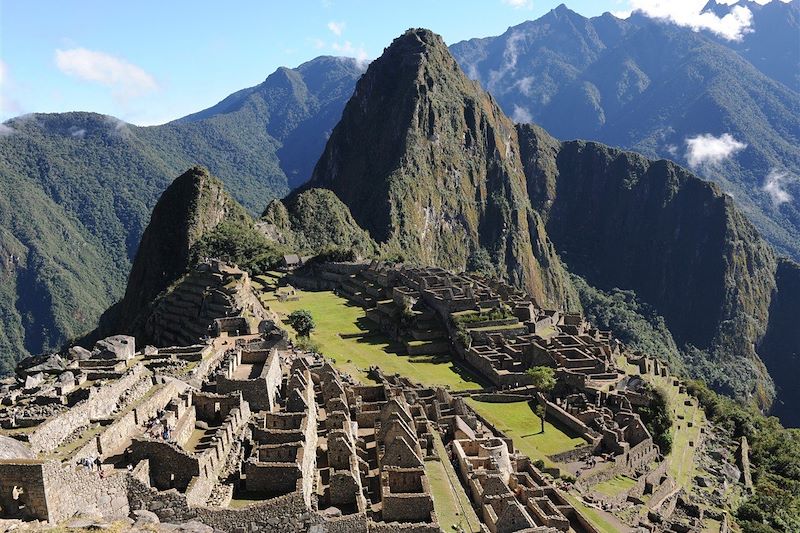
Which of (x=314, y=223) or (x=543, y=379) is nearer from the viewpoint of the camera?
(x=543, y=379)

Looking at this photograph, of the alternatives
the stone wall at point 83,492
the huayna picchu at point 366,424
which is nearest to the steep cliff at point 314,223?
the huayna picchu at point 366,424

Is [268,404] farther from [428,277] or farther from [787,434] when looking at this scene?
[787,434]

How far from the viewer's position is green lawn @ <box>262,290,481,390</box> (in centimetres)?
5962

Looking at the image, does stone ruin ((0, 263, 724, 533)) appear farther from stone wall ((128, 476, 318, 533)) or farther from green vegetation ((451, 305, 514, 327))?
green vegetation ((451, 305, 514, 327))

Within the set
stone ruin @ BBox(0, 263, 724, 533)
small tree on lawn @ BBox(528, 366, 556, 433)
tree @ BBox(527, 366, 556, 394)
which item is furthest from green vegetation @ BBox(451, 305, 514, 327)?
stone ruin @ BBox(0, 263, 724, 533)

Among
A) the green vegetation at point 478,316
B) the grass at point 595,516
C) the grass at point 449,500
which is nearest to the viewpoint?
the grass at point 449,500

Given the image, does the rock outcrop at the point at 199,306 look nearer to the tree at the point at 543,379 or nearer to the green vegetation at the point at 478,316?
the green vegetation at the point at 478,316

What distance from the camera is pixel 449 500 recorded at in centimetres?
2858

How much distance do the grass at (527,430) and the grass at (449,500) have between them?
14768 millimetres

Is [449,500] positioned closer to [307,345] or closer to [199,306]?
[307,345]

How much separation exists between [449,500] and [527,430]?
24.3 meters

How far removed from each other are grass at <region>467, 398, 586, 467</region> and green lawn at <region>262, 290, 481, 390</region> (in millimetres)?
4527

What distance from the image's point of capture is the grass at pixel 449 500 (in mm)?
26672

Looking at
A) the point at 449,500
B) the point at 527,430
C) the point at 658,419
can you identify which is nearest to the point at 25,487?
the point at 449,500
